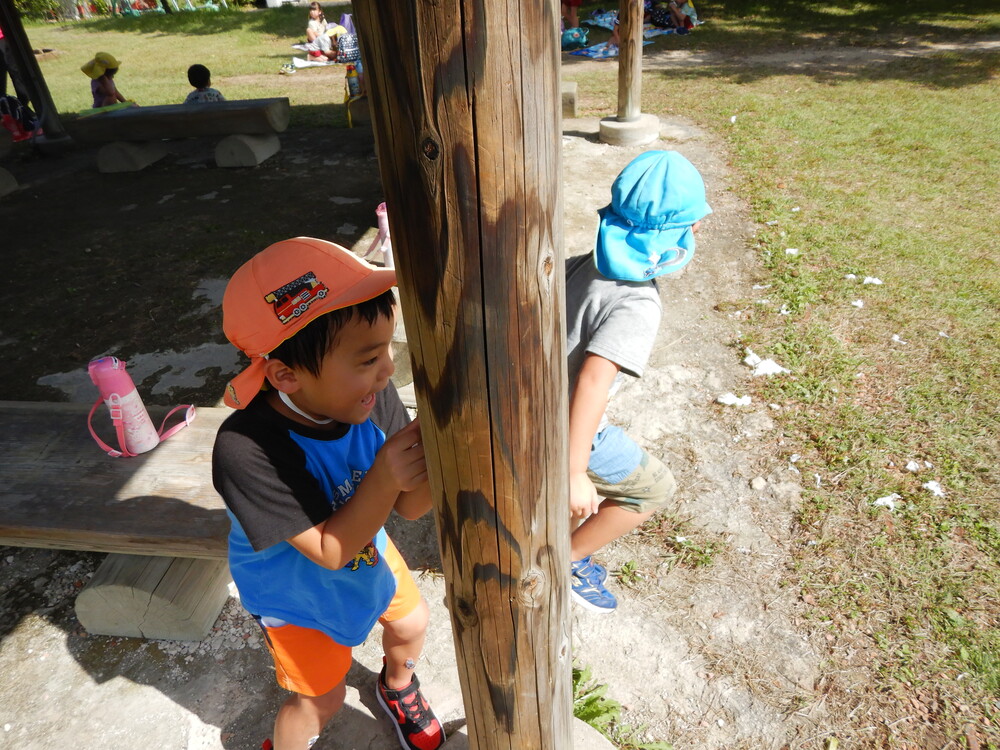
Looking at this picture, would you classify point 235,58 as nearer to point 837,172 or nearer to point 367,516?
point 837,172

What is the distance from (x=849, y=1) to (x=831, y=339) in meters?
15.3

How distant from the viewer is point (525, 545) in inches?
47.3

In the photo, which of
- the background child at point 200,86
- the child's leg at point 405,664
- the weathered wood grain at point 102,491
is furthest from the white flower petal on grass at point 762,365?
the background child at point 200,86

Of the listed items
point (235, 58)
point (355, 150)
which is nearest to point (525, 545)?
point (355, 150)

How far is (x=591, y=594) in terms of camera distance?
2643mm

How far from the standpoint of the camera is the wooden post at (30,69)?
8.88m

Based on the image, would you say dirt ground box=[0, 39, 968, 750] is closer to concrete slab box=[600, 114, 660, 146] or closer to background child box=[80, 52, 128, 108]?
concrete slab box=[600, 114, 660, 146]

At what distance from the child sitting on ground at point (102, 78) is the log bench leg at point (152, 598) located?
9808 millimetres

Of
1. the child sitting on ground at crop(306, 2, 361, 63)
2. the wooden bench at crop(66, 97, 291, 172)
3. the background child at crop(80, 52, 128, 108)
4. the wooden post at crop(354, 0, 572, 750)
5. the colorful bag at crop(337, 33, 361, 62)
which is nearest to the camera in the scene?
the wooden post at crop(354, 0, 572, 750)

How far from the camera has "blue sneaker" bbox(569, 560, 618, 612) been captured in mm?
2637

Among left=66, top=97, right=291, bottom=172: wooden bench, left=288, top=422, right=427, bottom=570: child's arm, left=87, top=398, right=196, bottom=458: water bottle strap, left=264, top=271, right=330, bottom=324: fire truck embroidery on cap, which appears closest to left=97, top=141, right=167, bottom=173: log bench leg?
left=66, top=97, right=291, bottom=172: wooden bench

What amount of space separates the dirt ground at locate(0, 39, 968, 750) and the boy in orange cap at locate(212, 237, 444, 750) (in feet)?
2.57

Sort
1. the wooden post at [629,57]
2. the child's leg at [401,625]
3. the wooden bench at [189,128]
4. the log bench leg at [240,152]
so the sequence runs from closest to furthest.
Answer: the child's leg at [401,625] < the wooden post at [629,57] < the wooden bench at [189,128] < the log bench leg at [240,152]

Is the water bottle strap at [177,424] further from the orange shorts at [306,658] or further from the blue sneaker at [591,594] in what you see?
the blue sneaker at [591,594]
